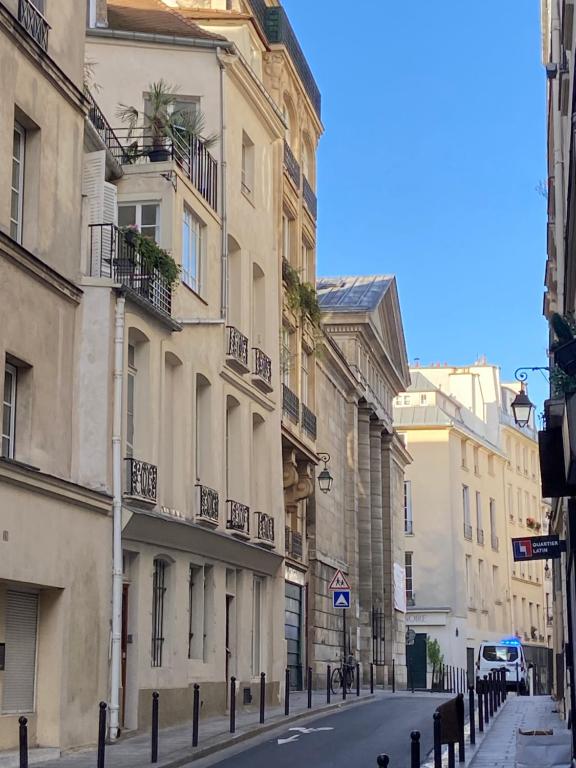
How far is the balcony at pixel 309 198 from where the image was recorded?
36.0 metres

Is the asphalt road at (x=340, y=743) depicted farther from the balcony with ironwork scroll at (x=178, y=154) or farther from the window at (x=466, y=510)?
the window at (x=466, y=510)

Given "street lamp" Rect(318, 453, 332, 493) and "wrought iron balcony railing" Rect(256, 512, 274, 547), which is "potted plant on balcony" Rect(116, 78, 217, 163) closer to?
"wrought iron balcony railing" Rect(256, 512, 274, 547)

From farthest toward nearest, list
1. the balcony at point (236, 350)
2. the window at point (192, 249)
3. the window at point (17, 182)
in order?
the balcony at point (236, 350) < the window at point (192, 249) < the window at point (17, 182)

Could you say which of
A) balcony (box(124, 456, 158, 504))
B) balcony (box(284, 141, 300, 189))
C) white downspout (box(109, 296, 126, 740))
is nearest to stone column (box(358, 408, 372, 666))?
balcony (box(284, 141, 300, 189))

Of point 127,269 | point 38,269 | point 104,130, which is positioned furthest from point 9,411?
point 104,130

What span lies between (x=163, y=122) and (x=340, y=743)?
1150cm

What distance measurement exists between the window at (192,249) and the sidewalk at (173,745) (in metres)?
7.80

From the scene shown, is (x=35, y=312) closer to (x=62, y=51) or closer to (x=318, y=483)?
(x=62, y=51)

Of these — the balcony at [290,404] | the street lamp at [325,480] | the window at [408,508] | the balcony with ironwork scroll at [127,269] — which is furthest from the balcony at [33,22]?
the window at [408,508]

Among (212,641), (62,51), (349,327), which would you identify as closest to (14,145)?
(62,51)

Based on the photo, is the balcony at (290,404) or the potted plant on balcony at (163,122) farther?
the balcony at (290,404)

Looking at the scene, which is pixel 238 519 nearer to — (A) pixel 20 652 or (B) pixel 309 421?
(A) pixel 20 652

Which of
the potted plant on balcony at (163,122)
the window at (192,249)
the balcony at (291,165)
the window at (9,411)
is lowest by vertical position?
the window at (9,411)

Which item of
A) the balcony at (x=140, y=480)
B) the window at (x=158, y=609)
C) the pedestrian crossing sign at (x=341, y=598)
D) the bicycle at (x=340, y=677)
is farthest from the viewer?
the bicycle at (x=340, y=677)
